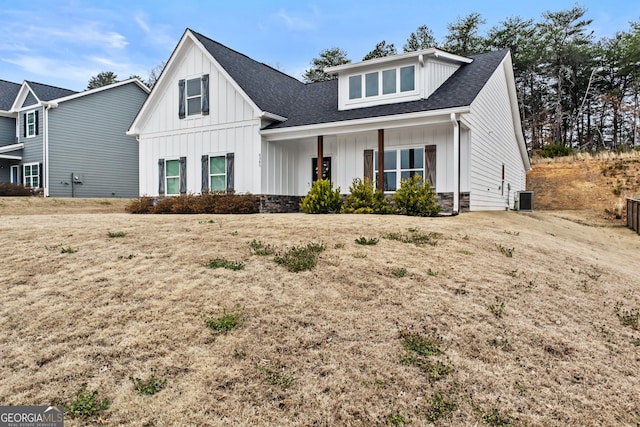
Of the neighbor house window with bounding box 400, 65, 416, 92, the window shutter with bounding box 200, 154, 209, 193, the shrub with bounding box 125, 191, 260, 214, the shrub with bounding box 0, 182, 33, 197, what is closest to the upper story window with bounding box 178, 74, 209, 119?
the window shutter with bounding box 200, 154, 209, 193

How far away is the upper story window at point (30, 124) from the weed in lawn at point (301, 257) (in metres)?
22.5

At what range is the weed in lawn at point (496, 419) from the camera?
2.84m

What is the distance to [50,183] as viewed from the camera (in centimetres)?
2148

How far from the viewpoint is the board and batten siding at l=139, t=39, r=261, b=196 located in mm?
15180

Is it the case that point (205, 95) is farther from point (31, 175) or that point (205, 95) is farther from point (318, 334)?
point (318, 334)

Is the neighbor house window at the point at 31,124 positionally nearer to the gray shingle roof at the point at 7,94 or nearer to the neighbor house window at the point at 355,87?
the gray shingle roof at the point at 7,94

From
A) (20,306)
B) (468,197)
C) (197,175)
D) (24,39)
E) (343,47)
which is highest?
(343,47)

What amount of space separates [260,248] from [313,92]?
44.2 ft

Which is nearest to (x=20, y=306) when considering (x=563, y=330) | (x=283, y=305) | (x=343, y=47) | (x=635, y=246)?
(x=283, y=305)

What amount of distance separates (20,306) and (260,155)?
36.1 ft

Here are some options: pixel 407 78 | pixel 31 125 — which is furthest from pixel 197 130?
pixel 31 125

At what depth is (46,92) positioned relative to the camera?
22875 mm

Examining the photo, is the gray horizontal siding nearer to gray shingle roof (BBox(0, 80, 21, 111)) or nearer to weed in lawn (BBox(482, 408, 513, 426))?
gray shingle roof (BBox(0, 80, 21, 111))

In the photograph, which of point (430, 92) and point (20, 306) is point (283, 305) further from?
point (430, 92)
